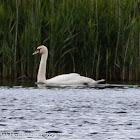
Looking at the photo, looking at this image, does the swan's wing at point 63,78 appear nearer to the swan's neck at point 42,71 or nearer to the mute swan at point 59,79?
the mute swan at point 59,79

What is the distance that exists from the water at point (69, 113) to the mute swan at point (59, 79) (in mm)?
1094

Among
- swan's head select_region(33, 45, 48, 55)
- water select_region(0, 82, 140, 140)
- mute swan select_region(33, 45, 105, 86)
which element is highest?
swan's head select_region(33, 45, 48, 55)

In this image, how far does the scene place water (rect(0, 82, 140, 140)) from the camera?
833cm

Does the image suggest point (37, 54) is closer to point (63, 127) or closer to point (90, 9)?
point (90, 9)

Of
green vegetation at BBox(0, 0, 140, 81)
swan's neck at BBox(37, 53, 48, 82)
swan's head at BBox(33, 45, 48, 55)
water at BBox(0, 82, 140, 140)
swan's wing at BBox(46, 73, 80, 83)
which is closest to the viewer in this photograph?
water at BBox(0, 82, 140, 140)

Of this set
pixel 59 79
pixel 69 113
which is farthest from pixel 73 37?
pixel 69 113

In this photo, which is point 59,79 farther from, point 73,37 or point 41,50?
point 73,37

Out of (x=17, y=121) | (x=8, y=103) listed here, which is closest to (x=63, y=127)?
(x=17, y=121)

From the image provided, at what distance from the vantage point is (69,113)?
33.9ft

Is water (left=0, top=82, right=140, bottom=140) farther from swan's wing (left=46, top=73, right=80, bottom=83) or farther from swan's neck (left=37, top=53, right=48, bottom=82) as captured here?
swan's neck (left=37, top=53, right=48, bottom=82)

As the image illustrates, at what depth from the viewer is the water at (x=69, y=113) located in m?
8.33

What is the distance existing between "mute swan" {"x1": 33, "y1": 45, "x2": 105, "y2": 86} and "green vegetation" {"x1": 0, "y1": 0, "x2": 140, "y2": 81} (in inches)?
23.6

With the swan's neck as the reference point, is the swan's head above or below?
above

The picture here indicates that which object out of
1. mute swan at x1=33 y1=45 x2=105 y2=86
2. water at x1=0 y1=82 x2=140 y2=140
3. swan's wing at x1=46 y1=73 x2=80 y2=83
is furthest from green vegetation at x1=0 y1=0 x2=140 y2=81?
water at x1=0 y1=82 x2=140 y2=140
